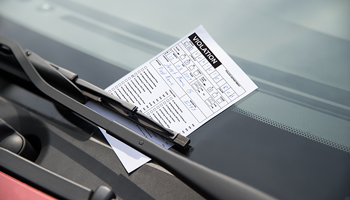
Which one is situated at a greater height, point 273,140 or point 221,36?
point 221,36

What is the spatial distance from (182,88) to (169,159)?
200 mm

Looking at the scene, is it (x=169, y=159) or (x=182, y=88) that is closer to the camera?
(x=169, y=159)

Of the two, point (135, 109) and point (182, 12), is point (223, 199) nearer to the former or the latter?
point (135, 109)

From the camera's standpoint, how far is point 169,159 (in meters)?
0.43

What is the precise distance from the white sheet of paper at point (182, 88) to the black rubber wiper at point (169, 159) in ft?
0.20

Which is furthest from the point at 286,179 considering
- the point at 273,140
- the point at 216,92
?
the point at 216,92

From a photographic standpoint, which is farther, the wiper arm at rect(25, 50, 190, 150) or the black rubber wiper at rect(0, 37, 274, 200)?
the wiper arm at rect(25, 50, 190, 150)

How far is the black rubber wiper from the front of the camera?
0.38 m

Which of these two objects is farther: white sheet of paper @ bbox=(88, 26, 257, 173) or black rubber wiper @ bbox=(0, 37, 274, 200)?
white sheet of paper @ bbox=(88, 26, 257, 173)

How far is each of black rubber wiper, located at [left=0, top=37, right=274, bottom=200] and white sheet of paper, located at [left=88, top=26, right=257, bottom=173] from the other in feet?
0.20

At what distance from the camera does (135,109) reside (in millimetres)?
521

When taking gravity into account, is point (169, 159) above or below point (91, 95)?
below

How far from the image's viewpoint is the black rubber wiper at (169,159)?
384mm

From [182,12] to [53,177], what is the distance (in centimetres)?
50
